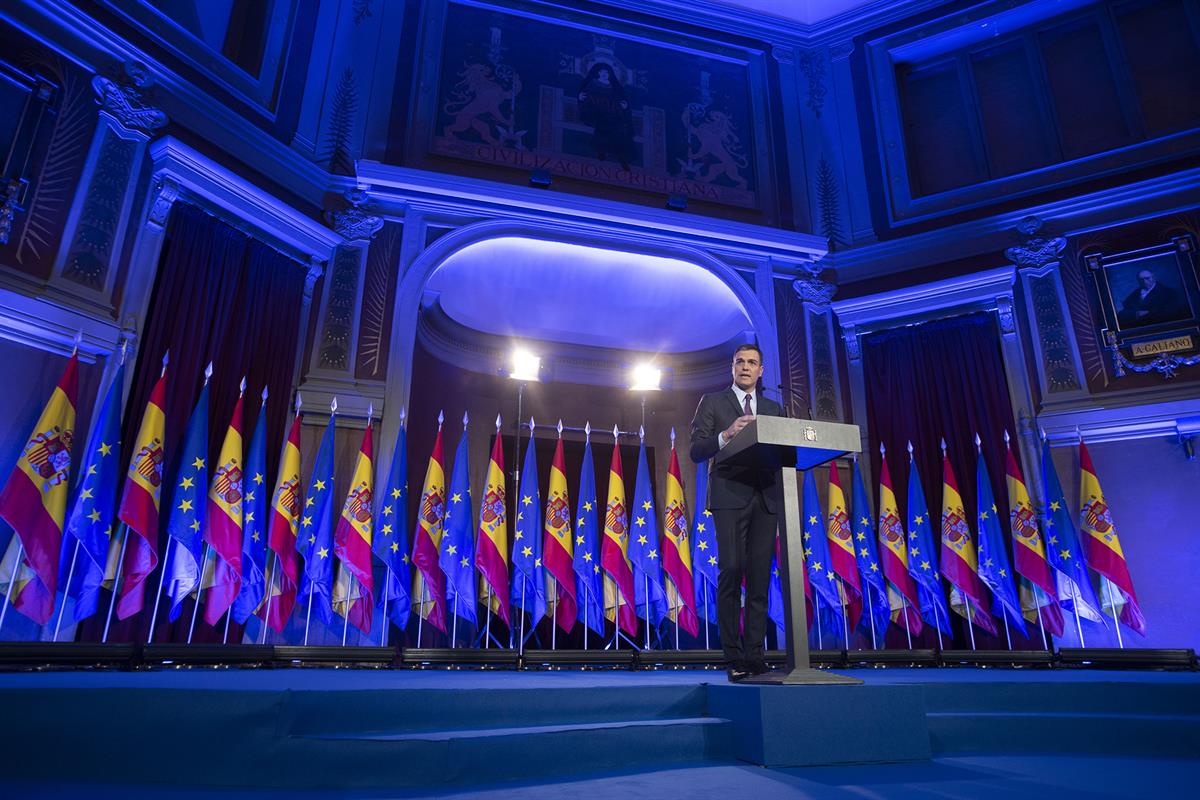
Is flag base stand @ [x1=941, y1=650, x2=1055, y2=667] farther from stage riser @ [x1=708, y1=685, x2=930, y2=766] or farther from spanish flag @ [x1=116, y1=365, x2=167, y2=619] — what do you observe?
spanish flag @ [x1=116, y1=365, x2=167, y2=619]

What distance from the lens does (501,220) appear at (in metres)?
6.27

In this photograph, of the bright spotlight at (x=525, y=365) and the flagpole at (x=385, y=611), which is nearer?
the flagpole at (x=385, y=611)

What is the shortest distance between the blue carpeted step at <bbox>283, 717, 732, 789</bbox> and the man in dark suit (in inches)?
14.8

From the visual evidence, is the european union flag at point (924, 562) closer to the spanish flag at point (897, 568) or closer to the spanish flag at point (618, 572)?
the spanish flag at point (897, 568)

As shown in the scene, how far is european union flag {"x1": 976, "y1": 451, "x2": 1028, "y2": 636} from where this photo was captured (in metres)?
5.10

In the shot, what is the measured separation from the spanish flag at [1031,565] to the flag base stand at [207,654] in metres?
5.16

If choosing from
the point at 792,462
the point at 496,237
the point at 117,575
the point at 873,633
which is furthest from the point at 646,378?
the point at 792,462

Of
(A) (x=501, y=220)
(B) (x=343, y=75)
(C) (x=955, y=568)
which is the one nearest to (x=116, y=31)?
(B) (x=343, y=75)

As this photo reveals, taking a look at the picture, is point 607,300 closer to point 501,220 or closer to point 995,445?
point 501,220

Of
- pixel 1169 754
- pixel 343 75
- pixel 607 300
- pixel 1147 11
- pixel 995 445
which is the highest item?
pixel 1147 11

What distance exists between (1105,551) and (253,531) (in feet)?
19.2

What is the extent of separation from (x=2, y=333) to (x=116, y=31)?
7.44ft

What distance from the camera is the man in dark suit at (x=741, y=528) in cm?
254

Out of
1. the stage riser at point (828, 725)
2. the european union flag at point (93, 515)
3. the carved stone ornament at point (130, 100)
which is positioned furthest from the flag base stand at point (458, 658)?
the carved stone ornament at point (130, 100)
